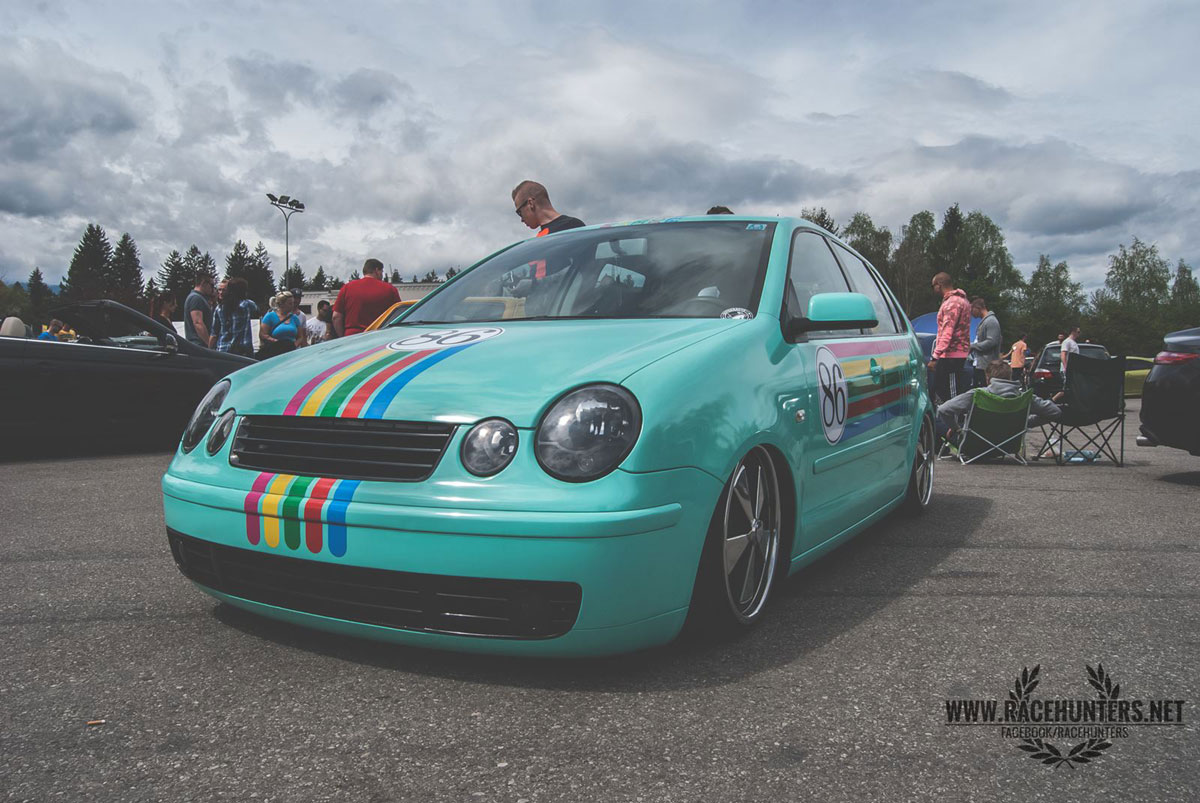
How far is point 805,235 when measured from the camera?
12.7ft

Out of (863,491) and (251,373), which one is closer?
(251,373)

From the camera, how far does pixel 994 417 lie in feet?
27.1

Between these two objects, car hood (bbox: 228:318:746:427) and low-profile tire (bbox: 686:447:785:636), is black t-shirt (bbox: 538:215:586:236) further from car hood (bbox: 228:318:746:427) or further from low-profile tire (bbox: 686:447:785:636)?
low-profile tire (bbox: 686:447:785:636)

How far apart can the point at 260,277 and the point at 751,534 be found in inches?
5394

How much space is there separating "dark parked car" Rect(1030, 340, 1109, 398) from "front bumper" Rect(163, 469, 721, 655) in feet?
23.6

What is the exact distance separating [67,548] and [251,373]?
1739mm

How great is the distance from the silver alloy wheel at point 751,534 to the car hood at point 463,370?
1.39 feet

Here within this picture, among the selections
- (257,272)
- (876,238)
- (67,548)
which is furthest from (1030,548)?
(257,272)

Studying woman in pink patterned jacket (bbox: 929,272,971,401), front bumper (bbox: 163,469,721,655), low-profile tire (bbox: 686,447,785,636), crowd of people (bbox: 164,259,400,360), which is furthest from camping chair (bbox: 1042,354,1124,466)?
front bumper (bbox: 163,469,721,655)

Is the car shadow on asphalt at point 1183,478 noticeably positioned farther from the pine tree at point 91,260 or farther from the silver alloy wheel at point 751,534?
the pine tree at point 91,260

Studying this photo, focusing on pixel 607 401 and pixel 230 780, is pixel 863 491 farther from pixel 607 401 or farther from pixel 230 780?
pixel 230 780

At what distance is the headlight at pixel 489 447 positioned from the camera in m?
2.32

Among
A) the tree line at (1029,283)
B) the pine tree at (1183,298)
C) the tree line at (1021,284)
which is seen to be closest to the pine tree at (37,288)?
the tree line at (1021,284)

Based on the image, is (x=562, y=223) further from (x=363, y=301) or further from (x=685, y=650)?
(x=685, y=650)
